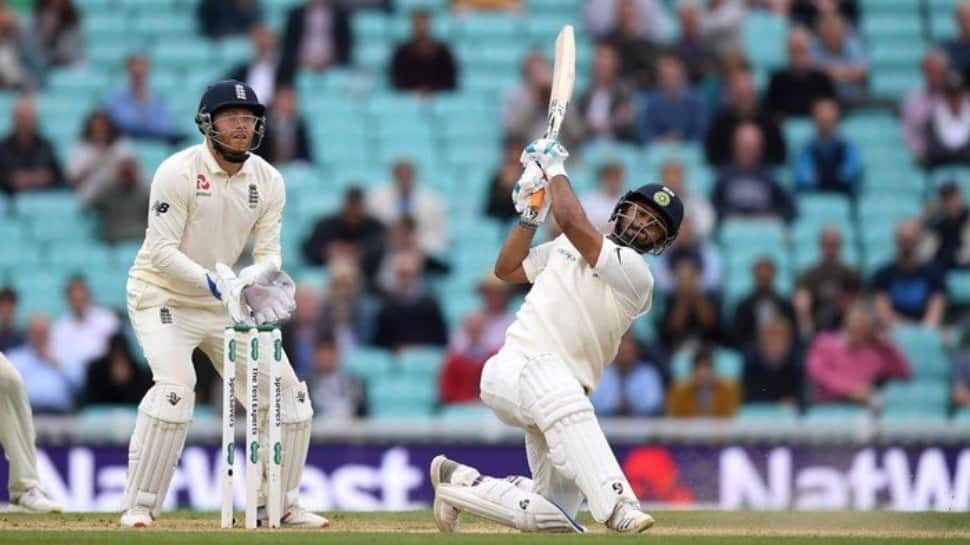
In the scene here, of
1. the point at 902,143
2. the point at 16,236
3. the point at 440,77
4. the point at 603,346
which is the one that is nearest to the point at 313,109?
the point at 440,77

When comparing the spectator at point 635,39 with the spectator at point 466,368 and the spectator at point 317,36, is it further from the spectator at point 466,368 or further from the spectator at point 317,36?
the spectator at point 466,368

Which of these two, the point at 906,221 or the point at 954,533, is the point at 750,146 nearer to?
the point at 906,221

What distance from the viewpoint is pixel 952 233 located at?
14.7 meters

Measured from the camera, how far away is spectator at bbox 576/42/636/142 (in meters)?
15.5

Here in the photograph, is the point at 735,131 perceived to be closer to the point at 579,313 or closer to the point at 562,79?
the point at 562,79

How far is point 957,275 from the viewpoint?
47.7 feet

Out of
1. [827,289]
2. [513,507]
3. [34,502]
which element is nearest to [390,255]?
[827,289]

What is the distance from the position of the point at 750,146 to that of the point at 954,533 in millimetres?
6416

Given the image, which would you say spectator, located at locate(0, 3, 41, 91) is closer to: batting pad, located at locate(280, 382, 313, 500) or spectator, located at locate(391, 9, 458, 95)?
spectator, located at locate(391, 9, 458, 95)

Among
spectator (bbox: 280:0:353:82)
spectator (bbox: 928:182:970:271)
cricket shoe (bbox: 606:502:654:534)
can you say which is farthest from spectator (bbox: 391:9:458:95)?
cricket shoe (bbox: 606:502:654:534)

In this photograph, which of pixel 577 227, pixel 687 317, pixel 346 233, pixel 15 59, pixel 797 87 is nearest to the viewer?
pixel 577 227

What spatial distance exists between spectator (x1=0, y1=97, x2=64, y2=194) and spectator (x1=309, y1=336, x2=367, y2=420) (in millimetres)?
2976

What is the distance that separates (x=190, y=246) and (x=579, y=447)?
1821mm

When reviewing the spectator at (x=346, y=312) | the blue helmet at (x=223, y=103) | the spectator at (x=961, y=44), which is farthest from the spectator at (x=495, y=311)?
the blue helmet at (x=223, y=103)
